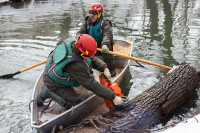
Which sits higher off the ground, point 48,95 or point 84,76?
point 84,76

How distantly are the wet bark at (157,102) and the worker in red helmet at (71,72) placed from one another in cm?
34

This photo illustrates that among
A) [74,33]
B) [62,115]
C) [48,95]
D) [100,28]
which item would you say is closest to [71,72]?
[62,115]

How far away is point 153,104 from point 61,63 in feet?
6.84

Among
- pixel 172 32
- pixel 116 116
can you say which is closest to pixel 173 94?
pixel 116 116

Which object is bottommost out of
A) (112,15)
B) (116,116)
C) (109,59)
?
(116,116)

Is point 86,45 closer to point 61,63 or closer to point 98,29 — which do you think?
point 61,63

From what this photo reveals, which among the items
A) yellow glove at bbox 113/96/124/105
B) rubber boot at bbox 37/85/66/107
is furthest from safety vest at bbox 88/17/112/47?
yellow glove at bbox 113/96/124/105

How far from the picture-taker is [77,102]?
13.5 ft

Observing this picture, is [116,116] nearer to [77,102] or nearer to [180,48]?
[77,102]

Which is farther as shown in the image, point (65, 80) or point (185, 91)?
point (185, 91)

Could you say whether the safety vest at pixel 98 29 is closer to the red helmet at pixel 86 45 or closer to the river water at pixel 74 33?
the river water at pixel 74 33

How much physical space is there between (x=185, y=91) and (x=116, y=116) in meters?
1.93

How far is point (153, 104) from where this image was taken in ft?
13.5

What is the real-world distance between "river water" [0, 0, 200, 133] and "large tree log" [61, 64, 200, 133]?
0.52 meters
